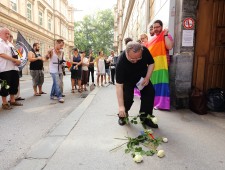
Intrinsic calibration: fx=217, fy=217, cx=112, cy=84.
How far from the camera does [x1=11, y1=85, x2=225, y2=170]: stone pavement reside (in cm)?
249

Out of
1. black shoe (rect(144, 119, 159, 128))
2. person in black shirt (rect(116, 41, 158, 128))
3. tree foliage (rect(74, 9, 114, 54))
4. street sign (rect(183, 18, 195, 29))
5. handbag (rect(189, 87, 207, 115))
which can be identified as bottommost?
black shoe (rect(144, 119, 159, 128))

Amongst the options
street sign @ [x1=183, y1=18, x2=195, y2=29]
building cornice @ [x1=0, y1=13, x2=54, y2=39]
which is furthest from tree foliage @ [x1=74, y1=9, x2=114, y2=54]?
street sign @ [x1=183, y1=18, x2=195, y2=29]

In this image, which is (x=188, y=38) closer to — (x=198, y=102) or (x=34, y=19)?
(x=198, y=102)

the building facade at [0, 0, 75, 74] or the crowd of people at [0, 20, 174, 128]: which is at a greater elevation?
the building facade at [0, 0, 75, 74]

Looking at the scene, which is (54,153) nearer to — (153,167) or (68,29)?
(153,167)

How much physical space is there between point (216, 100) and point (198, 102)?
43 centimetres

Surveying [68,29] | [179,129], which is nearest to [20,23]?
[179,129]

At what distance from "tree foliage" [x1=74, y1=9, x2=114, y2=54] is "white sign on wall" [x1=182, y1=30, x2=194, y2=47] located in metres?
57.0

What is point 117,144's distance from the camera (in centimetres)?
305

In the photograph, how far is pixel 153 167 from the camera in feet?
7.95

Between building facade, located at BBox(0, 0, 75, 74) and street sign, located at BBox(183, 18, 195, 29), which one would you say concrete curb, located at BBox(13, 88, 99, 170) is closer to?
street sign, located at BBox(183, 18, 195, 29)

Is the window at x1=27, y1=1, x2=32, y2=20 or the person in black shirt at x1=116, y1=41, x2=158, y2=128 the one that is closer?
the person in black shirt at x1=116, y1=41, x2=158, y2=128

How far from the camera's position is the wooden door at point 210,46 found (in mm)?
5066

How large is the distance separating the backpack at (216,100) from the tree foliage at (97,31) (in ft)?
188
